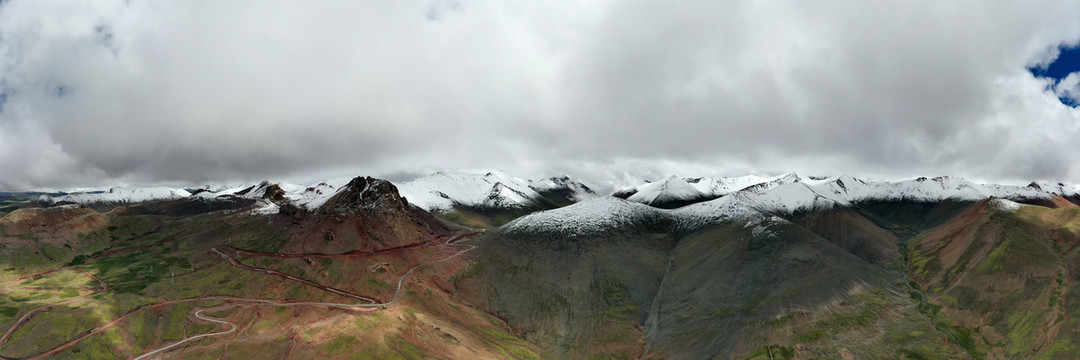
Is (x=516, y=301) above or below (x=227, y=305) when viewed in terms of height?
above

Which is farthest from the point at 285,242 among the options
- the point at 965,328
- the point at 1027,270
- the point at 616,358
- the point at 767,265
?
the point at 1027,270

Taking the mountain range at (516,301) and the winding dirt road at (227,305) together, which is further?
the mountain range at (516,301)

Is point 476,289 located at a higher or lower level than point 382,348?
higher

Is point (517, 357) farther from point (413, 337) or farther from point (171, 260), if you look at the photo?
point (171, 260)

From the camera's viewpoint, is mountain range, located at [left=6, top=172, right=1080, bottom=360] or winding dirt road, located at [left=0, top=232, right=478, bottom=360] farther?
mountain range, located at [left=6, top=172, right=1080, bottom=360]

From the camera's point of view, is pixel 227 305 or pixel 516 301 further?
pixel 516 301

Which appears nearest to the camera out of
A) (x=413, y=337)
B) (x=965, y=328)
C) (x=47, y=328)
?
(x=47, y=328)

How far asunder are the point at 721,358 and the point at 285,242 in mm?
177250

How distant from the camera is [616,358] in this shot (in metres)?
150

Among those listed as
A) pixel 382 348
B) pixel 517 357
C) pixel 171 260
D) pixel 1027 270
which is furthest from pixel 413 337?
pixel 1027 270

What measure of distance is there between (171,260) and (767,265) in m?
242

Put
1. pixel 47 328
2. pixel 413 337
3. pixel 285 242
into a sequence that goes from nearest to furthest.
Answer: pixel 47 328 < pixel 413 337 < pixel 285 242

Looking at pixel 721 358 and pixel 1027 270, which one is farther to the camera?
pixel 1027 270

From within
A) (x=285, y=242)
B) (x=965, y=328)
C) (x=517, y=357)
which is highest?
(x=285, y=242)
